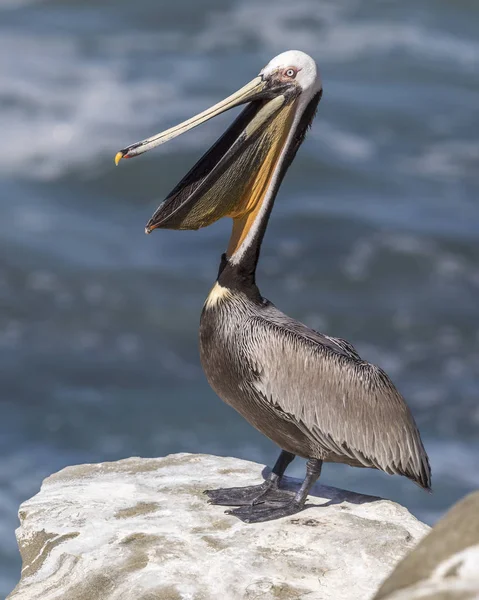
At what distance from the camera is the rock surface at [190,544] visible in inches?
207

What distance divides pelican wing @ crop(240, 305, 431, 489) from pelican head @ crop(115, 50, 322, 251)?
1.88 ft

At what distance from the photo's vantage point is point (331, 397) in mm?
5902

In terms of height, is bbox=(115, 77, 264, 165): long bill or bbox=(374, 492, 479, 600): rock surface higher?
bbox=(115, 77, 264, 165): long bill

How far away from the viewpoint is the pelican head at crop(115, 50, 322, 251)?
234 inches

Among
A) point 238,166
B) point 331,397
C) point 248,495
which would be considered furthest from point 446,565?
point 238,166

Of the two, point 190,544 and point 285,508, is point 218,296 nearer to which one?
point 285,508

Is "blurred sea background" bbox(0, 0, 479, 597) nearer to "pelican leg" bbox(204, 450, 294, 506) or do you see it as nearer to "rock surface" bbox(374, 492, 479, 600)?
"pelican leg" bbox(204, 450, 294, 506)

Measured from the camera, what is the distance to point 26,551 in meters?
5.79

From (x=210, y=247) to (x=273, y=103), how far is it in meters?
8.06

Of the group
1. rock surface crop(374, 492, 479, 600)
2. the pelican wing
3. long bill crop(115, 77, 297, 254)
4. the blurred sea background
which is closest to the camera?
rock surface crop(374, 492, 479, 600)

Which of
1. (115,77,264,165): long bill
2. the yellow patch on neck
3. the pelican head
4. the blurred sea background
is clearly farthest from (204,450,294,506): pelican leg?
the blurred sea background

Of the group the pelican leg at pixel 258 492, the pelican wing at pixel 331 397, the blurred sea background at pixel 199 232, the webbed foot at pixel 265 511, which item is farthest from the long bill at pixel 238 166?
the blurred sea background at pixel 199 232

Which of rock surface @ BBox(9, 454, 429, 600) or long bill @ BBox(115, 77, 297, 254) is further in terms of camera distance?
long bill @ BBox(115, 77, 297, 254)

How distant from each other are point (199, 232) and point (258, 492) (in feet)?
27.4
